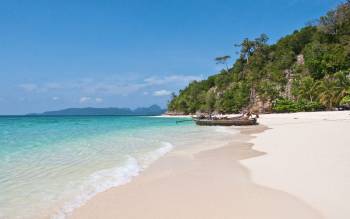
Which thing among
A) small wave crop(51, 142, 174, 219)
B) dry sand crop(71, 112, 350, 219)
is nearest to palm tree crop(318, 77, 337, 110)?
dry sand crop(71, 112, 350, 219)

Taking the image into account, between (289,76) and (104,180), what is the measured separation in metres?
68.2

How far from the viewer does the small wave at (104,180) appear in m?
5.59

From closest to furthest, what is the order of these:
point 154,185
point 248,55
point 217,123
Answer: point 154,185, point 217,123, point 248,55

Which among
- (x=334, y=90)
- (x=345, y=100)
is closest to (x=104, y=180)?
(x=345, y=100)

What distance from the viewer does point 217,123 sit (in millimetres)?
35906

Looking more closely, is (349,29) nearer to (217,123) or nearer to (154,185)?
(217,123)

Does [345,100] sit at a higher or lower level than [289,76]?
lower

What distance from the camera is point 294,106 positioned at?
52.6m

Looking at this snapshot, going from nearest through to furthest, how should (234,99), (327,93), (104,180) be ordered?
(104,180) < (327,93) < (234,99)

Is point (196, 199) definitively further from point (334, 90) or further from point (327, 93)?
point (327, 93)

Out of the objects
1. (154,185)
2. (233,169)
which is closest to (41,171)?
(154,185)

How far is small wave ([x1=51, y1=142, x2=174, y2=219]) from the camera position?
5.59m

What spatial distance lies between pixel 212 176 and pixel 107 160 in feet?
15.4

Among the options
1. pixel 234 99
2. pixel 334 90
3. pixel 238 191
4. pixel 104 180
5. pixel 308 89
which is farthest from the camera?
pixel 234 99
